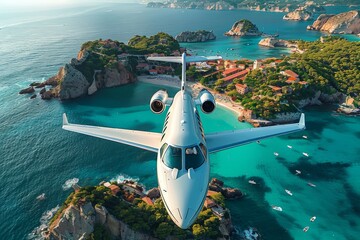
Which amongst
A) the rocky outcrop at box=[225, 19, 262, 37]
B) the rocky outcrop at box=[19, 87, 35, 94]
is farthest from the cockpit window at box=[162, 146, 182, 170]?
the rocky outcrop at box=[225, 19, 262, 37]

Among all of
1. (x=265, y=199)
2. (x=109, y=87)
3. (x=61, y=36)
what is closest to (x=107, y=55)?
(x=109, y=87)

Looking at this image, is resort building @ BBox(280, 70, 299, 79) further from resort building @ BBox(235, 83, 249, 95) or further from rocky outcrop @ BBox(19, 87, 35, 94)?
rocky outcrop @ BBox(19, 87, 35, 94)

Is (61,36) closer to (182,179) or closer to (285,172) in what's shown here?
(285,172)

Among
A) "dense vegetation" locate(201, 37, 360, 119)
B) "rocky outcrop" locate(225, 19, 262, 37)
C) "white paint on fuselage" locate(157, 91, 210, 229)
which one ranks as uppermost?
"white paint on fuselage" locate(157, 91, 210, 229)

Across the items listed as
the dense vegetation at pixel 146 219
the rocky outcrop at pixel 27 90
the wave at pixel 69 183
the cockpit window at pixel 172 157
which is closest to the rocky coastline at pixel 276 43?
the rocky outcrop at pixel 27 90

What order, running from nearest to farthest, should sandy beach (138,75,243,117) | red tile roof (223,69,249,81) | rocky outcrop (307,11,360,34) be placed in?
sandy beach (138,75,243,117) → red tile roof (223,69,249,81) → rocky outcrop (307,11,360,34)

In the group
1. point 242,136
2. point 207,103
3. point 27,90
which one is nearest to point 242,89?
point 207,103

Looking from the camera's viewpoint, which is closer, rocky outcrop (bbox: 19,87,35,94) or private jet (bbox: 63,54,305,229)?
private jet (bbox: 63,54,305,229)
